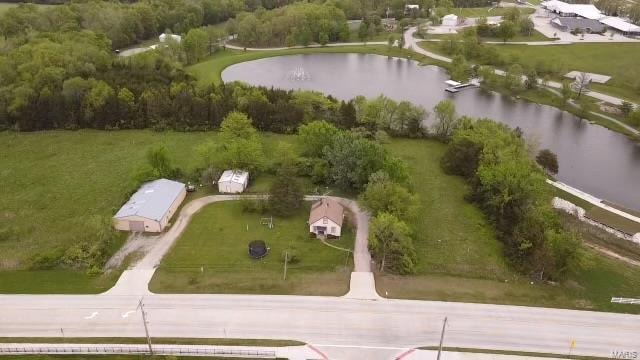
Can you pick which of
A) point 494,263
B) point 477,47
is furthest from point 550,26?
point 494,263

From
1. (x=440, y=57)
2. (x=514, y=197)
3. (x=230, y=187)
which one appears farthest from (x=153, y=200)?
(x=440, y=57)

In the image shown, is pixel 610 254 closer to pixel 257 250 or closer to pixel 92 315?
pixel 257 250

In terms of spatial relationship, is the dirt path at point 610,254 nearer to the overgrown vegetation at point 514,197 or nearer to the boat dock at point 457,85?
the overgrown vegetation at point 514,197

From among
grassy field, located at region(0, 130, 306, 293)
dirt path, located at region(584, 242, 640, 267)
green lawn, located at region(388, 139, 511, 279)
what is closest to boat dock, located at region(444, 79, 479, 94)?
green lawn, located at region(388, 139, 511, 279)

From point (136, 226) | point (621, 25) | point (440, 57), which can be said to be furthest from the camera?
point (621, 25)

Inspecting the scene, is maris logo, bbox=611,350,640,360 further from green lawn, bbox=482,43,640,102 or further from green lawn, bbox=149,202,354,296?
green lawn, bbox=482,43,640,102

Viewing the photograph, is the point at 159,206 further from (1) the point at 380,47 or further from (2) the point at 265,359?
(1) the point at 380,47

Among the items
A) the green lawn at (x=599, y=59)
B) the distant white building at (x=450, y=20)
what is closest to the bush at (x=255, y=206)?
the green lawn at (x=599, y=59)
